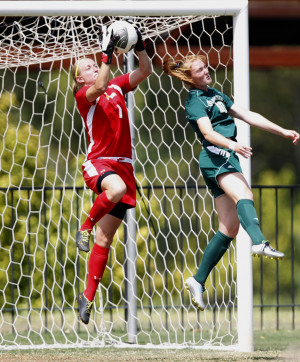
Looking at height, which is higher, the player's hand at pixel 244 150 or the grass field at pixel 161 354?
the player's hand at pixel 244 150

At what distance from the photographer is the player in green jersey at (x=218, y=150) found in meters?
5.47

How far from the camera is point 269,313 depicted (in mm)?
10695

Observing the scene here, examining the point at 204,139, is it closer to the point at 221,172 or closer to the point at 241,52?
the point at 221,172

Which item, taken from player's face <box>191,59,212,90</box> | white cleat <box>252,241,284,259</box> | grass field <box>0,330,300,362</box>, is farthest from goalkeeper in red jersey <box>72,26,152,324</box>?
white cleat <box>252,241,284,259</box>

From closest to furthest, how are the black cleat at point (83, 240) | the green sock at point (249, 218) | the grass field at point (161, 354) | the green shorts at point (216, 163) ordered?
the green sock at point (249, 218) < the green shorts at point (216, 163) < the black cleat at point (83, 240) < the grass field at point (161, 354)

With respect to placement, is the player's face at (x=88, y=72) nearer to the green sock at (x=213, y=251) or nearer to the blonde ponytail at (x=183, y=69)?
the blonde ponytail at (x=183, y=69)

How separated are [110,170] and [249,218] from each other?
105cm

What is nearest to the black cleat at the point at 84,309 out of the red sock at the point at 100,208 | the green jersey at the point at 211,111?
the red sock at the point at 100,208

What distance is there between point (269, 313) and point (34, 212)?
3746 millimetres

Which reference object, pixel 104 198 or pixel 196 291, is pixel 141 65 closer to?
pixel 104 198

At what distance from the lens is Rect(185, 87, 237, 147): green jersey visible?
5645 millimetres

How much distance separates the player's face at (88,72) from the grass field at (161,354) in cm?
205

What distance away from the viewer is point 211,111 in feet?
18.7

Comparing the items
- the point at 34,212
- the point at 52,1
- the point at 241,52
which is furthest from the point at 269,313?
the point at 52,1
